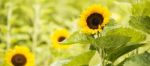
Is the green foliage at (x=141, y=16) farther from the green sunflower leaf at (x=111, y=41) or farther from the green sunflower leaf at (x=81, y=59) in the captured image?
the green sunflower leaf at (x=81, y=59)

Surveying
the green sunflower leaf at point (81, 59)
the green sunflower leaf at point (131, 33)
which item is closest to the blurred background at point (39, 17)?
the green sunflower leaf at point (81, 59)

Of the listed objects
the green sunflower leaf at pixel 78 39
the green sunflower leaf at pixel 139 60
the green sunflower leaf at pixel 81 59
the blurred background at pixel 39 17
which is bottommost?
the green sunflower leaf at pixel 139 60

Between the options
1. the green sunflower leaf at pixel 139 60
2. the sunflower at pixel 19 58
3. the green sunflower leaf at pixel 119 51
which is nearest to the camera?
the green sunflower leaf at pixel 139 60

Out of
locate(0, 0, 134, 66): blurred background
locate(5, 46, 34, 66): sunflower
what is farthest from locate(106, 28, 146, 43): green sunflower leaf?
locate(0, 0, 134, 66): blurred background

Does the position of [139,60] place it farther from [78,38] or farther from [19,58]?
[19,58]

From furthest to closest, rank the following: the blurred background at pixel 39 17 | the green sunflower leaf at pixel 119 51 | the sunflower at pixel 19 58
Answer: the blurred background at pixel 39 17 → the sunflower at pixel 19 58 → the green sunflower leaf at pixel 119 51

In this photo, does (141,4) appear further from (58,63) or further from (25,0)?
(25,0)

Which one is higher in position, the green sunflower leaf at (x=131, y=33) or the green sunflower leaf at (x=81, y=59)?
the green sunflower leaf at (x=131, y=33)
